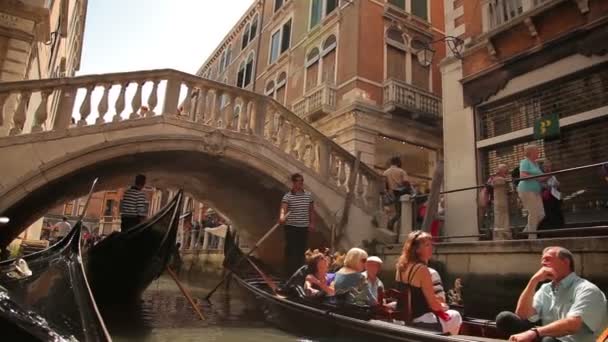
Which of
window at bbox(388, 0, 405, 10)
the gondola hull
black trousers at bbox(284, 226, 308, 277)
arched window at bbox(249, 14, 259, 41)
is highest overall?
arched window at bbox(249, 14, 259, 41)

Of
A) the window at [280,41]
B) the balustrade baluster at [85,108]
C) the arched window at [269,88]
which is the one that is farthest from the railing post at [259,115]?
the arched window at [269,88]

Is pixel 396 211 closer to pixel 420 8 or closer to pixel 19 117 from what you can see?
pixel 19 117

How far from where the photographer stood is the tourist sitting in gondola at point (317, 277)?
3.41 m

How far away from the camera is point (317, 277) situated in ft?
11.5

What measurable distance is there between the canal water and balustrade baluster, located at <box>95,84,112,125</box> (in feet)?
6.07

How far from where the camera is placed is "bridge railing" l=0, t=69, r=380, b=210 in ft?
13.2

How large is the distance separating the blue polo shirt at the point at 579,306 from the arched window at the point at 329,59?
716 centimetres

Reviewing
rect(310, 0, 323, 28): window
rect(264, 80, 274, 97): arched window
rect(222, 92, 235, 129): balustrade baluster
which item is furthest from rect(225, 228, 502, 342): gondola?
rect(264, 80, 274, 97): arched window

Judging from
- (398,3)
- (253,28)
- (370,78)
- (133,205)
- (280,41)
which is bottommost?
(133,205)

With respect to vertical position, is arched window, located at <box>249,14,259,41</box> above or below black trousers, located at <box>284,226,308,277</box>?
above

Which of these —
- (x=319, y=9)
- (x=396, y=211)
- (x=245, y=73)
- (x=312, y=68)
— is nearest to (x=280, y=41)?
(x=319, y=9)

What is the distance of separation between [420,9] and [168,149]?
7059mm

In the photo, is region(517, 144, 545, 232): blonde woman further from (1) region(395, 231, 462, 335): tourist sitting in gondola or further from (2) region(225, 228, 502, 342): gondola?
(1) region(395, 231, 462, 335): tourist sitting in gondola

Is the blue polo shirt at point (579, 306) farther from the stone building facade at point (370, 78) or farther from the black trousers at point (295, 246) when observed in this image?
the stone building facade at point (370, 78)
